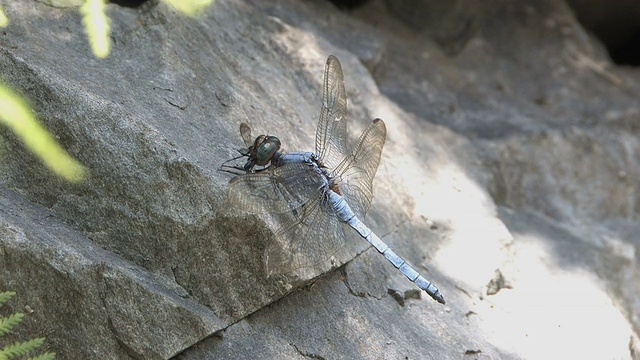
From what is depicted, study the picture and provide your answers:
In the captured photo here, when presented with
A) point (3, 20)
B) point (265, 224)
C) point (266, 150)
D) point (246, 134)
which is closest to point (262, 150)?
point (266, 150)

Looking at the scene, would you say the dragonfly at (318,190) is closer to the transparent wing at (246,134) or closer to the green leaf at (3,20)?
the transparent wing at (246,134)

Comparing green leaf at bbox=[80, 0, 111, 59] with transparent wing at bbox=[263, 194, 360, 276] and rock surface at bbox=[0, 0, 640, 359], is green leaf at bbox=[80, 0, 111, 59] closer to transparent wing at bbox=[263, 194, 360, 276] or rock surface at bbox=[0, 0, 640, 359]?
rock surface at bbox=[0, 0, 640, 359]

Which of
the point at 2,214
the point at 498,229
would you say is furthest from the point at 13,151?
the point at 498,229

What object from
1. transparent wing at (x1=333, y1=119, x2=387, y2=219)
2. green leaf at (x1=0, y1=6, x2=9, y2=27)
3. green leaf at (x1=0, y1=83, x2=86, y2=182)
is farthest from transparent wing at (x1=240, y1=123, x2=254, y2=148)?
green leaf at (x1=0, y1=6, x2=9, y2=27)

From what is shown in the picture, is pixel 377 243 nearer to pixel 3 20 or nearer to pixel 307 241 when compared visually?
pixel 307 241

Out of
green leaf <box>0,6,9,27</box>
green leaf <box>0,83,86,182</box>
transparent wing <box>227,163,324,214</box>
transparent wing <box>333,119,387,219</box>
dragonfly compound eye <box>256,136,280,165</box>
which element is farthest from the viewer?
transparent wing <box>333,119,387,219</box>

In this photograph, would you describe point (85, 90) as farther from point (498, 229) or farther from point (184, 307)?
point (498, 229)
